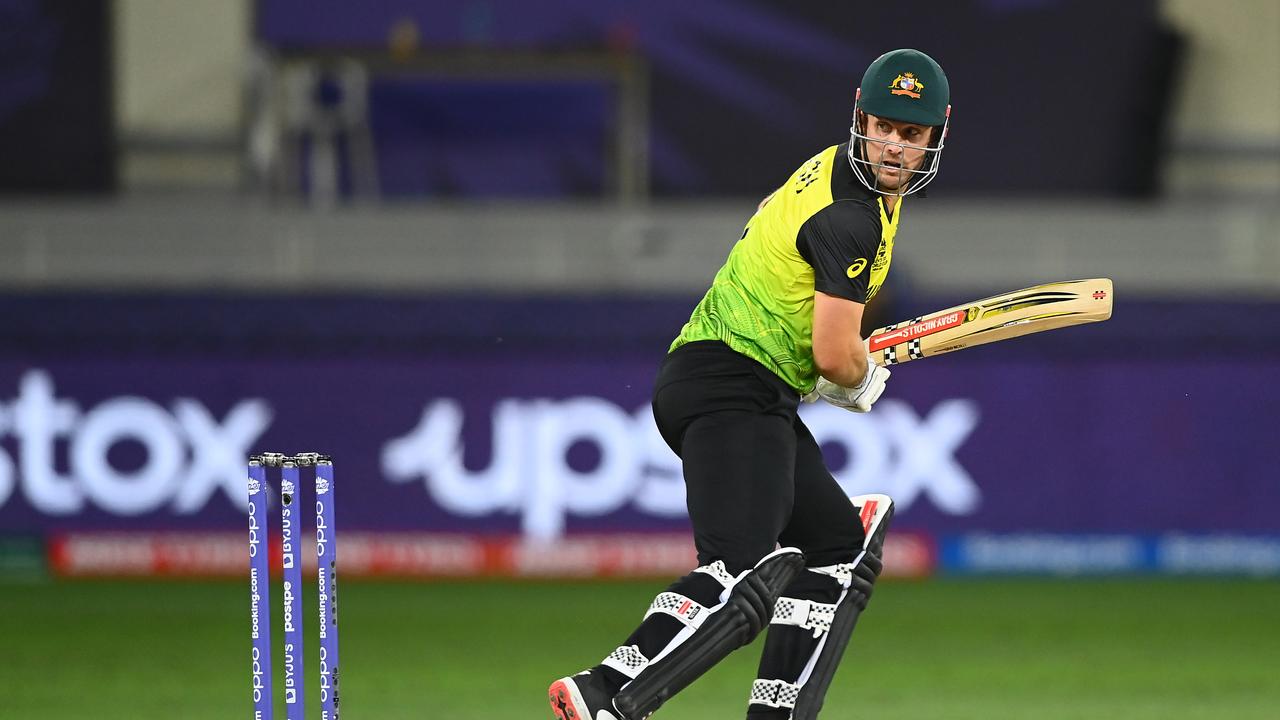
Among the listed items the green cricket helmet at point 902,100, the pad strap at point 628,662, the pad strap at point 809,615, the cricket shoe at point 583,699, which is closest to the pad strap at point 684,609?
the pad strap at point 628,662

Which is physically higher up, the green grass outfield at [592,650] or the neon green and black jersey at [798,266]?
the neon green and black jersey at [798,266]

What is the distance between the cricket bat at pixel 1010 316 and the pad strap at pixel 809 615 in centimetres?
73

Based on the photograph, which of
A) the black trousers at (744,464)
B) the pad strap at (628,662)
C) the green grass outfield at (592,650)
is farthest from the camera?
the green grass outfield at (592,650)

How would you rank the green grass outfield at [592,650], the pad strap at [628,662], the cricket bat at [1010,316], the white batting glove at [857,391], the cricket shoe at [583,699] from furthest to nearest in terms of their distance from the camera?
the green grass outfield at [592,650], the cricket bat at [1010,316], the white batting glove at [857,391], the pad strap at [628,662], the cricket shoe at [583,699]

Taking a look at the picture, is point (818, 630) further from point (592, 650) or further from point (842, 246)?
point (592, 650)

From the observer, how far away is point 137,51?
46.1 feet

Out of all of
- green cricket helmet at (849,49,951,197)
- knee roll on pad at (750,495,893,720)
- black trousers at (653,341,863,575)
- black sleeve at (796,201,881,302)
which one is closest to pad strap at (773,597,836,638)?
knee roll on pad at (750,495,893,720)

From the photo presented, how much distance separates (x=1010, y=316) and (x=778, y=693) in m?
1.27

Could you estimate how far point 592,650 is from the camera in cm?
Answer: 797

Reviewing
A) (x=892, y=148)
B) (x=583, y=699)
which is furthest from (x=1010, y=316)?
(x=583, y=699)

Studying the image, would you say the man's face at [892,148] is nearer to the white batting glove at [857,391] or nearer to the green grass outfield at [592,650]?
the white batting glove at [857,391]

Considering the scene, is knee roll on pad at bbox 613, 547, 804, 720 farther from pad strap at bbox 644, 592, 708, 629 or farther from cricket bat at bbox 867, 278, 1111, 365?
cricket bat at bbox 867, 278, 1111, 365

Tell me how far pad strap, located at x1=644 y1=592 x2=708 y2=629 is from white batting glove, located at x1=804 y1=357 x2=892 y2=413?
731 mm

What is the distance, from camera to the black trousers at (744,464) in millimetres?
4629
